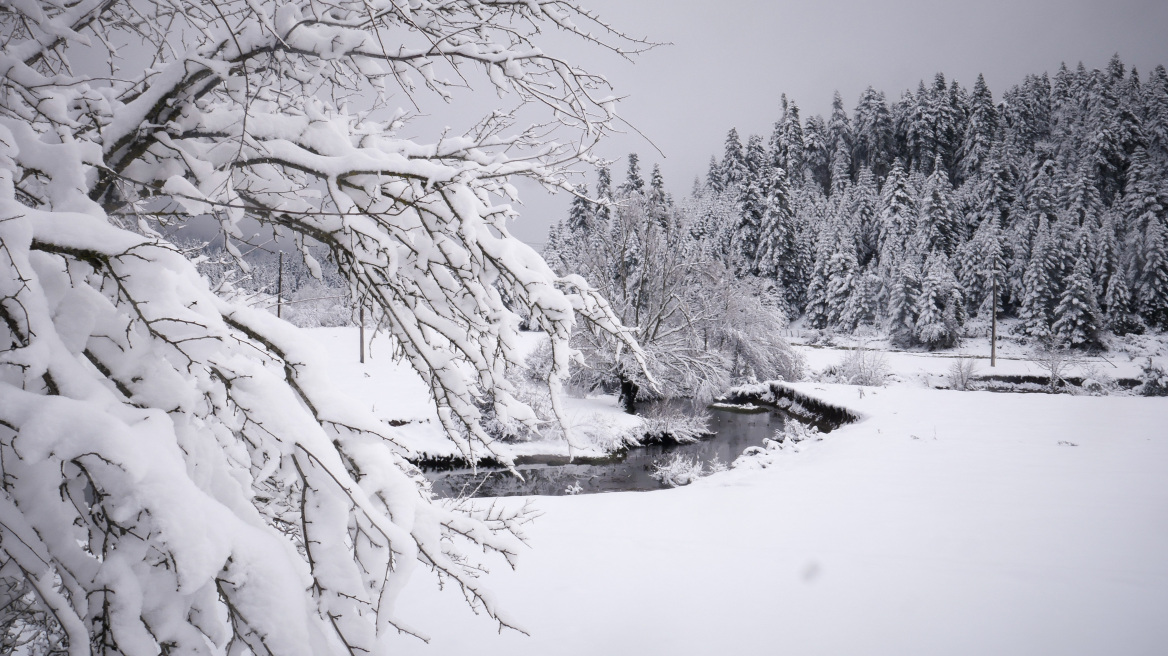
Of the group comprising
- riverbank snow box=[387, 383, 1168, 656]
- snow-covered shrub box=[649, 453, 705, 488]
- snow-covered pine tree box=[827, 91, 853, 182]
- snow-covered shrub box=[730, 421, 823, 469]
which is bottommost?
snow-covered shrub box=[649, 453, 705, 488]

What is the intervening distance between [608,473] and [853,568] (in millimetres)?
8930

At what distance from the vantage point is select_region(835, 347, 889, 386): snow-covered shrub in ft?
73.9

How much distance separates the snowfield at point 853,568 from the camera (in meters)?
3.13

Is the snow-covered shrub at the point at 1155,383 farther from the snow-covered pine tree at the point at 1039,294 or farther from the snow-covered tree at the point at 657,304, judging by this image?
the snow-covered pine tree at the point at 1039,294

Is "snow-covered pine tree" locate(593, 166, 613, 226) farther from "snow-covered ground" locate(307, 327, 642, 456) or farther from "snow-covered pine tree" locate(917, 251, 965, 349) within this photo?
"snow-covered pine tree" locate(917, 251, 965, 349)

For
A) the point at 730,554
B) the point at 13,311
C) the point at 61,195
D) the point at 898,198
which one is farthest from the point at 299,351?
the point at 898,198

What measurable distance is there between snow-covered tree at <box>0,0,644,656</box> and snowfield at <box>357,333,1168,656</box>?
1.46 m

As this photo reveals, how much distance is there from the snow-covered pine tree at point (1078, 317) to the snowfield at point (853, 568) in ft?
112

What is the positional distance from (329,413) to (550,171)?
3.98ft

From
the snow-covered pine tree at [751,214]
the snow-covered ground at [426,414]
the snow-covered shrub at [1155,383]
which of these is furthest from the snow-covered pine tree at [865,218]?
the snow-covered ground at [426,414]

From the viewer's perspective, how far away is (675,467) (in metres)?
11.6

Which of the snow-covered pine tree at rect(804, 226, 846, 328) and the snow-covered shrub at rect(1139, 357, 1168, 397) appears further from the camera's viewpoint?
the snow-covered pine tree at rect(804, 226, 846, 328)

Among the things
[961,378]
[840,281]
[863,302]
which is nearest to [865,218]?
[840,281]

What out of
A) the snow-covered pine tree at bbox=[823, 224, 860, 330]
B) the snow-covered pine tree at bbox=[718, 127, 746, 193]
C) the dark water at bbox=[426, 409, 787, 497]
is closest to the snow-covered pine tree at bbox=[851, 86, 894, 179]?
the snow-covered pine tree at bbox=[718, 127, 746, 193]
